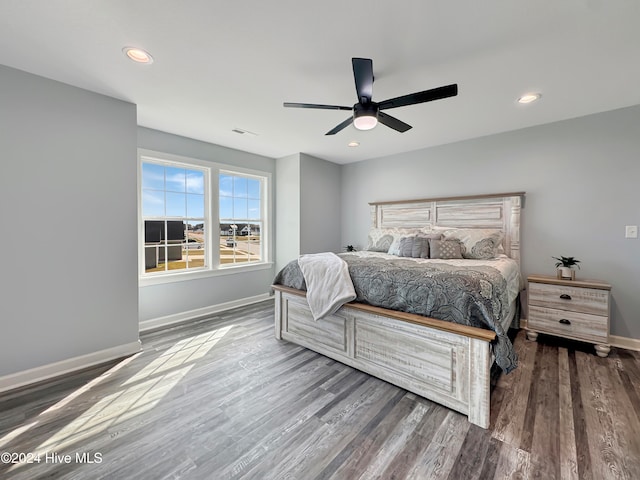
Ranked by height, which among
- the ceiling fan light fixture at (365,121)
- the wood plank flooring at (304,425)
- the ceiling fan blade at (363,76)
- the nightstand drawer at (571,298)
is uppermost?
the ceiling fan blade at (363,76)

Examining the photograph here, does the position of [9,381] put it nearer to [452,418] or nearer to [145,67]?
[145,67]

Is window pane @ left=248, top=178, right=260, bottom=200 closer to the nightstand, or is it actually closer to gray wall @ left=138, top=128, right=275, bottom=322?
gray wall @ left=138, top=128, right=275, bottom=322

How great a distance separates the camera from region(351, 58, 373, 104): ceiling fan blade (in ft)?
5.62

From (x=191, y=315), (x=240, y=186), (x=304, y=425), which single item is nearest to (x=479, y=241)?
(x=304, y=425)

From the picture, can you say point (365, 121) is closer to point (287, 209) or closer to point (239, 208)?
point (287, 209)

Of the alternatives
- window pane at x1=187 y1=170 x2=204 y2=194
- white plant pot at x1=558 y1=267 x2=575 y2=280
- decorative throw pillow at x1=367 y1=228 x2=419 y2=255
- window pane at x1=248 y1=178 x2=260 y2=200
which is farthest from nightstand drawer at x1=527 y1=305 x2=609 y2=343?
window pane at x1=187 y1=170 x2=204 y2=194

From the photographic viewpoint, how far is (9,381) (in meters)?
2.19

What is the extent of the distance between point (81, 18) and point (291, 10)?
1.33 metres

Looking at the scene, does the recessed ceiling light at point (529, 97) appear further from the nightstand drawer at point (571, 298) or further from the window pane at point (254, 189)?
the window pane at point (254, 189)

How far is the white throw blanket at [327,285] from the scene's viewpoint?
2.47 meters

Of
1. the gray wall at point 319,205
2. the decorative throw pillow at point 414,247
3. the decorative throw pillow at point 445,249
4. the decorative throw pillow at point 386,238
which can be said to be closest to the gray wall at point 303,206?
the gray wall at point 319,205

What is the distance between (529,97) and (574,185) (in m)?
1.37

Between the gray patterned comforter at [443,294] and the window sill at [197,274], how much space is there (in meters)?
2.51

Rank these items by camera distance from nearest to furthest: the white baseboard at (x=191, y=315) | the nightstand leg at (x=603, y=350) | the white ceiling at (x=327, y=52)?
the white ceiling at (x=327, y=52)
the nightstand leg at (x=603, y=350)
the white baseboard at (x=191, y=315)
